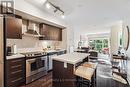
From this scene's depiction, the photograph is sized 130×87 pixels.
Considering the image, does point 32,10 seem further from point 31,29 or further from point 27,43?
point 27,43

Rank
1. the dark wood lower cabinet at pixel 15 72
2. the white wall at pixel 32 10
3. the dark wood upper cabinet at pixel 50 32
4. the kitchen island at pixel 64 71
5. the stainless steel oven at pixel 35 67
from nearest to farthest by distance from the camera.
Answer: the kitchen island at pixel 64 71 < the dark wood lower cabinet at pixel 15 72 < the white wall at pixel 32 10 < the stainless steel oven at pixel 35 67 < the dark wood upper cabinet at pixel 50 32

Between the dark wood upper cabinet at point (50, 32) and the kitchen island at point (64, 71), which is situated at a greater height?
the dark wood upper cabinet at point (50, 32)

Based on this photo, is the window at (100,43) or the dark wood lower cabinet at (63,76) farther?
the window at (100,43)

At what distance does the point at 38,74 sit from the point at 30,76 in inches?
15.5

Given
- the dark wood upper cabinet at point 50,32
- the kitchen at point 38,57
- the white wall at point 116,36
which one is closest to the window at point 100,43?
the white wall at point 116,36

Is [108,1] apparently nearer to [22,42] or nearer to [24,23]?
[24,23]

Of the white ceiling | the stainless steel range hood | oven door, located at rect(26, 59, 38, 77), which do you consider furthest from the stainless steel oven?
the white ceiling

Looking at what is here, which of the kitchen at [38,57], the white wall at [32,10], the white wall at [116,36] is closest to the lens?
the kitchen at [38,57]

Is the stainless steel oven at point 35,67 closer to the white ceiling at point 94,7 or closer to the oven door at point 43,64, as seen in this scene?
the oven door at point 43,64

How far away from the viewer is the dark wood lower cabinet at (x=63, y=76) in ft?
7.31

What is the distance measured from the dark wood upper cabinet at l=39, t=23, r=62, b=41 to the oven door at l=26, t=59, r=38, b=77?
56.1 inches

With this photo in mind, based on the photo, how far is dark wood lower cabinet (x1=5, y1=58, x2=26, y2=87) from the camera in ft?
8.61

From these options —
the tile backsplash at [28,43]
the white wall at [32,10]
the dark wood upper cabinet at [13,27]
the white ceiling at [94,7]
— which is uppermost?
Answer: the white ceiling at [94,7]

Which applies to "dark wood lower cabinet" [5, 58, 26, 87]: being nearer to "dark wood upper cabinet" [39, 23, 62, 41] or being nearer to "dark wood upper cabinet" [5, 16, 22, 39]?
"dark wood upper cabinet" [5, 16, 22, 39]
